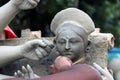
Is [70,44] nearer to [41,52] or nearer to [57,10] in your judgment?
[41,52]

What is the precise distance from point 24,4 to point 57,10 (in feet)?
5.27

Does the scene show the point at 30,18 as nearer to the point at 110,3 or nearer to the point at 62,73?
the point at 110,3

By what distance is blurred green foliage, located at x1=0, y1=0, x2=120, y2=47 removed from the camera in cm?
335

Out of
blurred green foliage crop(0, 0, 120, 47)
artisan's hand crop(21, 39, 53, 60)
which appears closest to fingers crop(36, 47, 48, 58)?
artisan's hand crop(21, 39, 53, 60)

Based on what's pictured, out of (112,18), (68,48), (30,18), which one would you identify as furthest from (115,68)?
(112,18)

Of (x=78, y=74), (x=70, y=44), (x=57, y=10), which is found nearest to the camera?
(x=78, y=74)

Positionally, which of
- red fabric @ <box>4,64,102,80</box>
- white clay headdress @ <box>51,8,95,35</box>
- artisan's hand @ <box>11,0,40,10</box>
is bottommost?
red fabric @ <box>4,64,102,80</box>

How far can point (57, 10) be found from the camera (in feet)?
10.9

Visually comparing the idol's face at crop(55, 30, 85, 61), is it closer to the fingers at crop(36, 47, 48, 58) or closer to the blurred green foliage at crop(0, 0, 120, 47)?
the fingers at crop(36, 47, 48, 58)

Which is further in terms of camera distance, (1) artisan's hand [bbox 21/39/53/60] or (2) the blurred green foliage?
(2) the blurred green foliage

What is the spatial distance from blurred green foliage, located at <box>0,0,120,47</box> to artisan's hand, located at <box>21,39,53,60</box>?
1527mm

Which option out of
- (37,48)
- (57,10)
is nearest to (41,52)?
(37,48)

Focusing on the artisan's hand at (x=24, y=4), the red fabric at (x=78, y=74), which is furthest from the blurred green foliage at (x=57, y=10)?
the red fabric at (x=78, y=74)

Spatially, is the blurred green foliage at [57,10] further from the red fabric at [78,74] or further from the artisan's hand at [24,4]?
the red fabric at [78,74]
